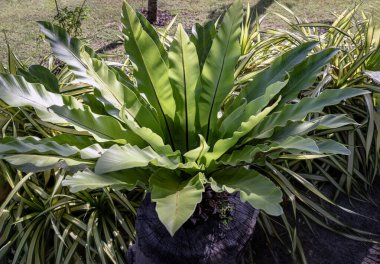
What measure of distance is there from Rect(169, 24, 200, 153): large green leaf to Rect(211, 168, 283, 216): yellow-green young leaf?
0.26 m

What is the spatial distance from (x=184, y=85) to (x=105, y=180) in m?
0.59

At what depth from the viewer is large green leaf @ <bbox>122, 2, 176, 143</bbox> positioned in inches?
75.0

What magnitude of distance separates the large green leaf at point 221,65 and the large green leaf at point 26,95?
617 millimetres

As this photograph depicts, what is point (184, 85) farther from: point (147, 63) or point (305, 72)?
point (305, 72)

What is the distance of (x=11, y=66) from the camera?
9.86ft

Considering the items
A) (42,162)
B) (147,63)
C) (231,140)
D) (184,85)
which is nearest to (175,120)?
(184,85)

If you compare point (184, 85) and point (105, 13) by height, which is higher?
point (184, 85)

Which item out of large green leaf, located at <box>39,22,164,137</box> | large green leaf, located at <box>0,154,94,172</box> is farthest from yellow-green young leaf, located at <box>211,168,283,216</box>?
large green leaf, located at <box>0,154,94,172</box>

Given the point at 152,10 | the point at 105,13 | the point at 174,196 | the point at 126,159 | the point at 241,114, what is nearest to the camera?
the point at 126,159

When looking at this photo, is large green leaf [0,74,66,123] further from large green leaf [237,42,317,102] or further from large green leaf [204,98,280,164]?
large green leaf [237,42,317,102]

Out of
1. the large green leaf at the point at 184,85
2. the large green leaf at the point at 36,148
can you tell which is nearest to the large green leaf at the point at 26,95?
the large green leaf at the point at 36,148

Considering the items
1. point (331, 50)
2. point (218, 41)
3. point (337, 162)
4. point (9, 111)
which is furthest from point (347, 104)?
point (9, 111)

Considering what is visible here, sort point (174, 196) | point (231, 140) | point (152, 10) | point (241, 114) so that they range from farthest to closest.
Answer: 1. point (152, 10)
2. point (241, 114)
3. point (231, 140)
4. point (174, 196)

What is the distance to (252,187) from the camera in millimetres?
1581
